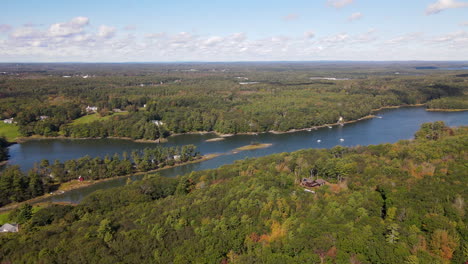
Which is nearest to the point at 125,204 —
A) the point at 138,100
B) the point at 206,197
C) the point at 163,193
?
the point at 163,193

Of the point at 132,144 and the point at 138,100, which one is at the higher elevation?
the point at 138,100

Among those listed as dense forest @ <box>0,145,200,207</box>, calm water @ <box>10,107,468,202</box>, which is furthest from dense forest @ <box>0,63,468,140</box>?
dense forest @ <box>0,145,200,207</box>

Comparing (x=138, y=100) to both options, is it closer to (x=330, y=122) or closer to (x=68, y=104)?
(x=68, y=104)

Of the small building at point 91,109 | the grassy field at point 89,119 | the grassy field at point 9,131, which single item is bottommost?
the grassy field at point 9,131

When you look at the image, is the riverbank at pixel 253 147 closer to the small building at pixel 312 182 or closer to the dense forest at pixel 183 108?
the dense forest at pixel 183 108

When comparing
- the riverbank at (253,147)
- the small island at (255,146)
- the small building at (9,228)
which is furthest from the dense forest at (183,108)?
the small building at (9,228)

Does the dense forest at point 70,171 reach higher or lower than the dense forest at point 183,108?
lower

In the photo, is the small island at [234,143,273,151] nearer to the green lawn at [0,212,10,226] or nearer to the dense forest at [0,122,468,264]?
the dense forest at [0,122,468,264]
